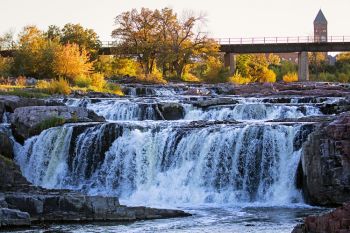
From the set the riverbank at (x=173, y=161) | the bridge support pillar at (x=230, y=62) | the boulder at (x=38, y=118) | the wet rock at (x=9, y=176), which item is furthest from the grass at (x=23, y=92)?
the bridge support pillar at (x=230, y=62)

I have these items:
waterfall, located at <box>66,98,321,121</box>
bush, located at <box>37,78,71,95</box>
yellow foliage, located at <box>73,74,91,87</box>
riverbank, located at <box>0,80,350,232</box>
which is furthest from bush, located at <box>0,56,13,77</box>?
riverbank, located at <box>0,80,350,232</box>

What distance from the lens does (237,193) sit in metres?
24.5

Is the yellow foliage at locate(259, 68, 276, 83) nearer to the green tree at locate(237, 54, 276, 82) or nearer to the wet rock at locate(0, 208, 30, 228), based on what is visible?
the green tree at locate(237, 54, 276, 82)

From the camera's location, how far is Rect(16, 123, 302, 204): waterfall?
2467cm

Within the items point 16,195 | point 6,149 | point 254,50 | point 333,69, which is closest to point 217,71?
point 254,50

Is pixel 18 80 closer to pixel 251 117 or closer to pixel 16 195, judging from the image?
pixel 251 117

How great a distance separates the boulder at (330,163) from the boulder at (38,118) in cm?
1126

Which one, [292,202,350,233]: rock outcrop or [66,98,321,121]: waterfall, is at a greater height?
[66,98,321,121]: waterfall

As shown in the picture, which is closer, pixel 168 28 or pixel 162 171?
pixel 162 171

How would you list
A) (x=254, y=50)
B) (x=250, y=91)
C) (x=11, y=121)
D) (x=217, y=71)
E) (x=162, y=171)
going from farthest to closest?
1. (x=254, y=50)
2. (x=217, y=71)
3. (x=250, y=91)
4. (x=11, y=121)
5. (x=162, y=171)

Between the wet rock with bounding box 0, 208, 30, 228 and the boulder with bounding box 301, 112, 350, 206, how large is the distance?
27.4 feet

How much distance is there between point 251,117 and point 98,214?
1300 cm

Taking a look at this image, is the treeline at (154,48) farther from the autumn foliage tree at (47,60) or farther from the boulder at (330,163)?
the boulder at (330,163)

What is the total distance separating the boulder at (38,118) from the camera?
30.2m
